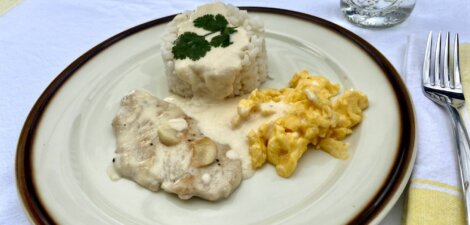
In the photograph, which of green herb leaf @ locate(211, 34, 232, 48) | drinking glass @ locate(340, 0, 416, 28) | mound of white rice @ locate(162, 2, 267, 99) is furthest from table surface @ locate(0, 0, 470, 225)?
green herb leaf @ locate(211, 34, 232, 48)

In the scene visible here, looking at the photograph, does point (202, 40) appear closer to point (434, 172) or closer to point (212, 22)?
point (212, 22)

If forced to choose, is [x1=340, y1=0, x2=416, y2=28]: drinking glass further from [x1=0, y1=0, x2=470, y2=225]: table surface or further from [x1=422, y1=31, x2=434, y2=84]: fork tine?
[x1=422, y1=31, x2=434, y2=84]: fork tine

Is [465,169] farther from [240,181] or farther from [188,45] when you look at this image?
[188,45]

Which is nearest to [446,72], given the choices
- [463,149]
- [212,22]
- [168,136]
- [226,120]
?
[463,149]

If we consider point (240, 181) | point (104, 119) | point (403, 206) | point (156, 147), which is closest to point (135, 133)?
Result: point (156, 147)

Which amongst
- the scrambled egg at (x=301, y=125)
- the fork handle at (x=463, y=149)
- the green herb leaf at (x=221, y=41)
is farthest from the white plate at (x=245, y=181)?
the green herb leaf at (x=221, y=41)

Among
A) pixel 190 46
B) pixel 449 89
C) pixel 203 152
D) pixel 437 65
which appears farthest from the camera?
pixel 190 46
